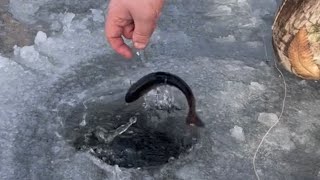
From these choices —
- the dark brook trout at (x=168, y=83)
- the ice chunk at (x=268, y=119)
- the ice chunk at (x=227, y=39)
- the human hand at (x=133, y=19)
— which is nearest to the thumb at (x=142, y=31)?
the human hand at (x=133, y=19)

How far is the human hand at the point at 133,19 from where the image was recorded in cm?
151

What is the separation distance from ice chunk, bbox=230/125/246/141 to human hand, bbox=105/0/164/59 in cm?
37

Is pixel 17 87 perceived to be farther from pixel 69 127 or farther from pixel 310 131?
pixel 310 131

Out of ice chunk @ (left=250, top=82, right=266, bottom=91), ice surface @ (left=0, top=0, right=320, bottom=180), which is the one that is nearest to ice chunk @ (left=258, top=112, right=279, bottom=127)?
ice surface @ (left=0, top=0, right=320, bottom=180)

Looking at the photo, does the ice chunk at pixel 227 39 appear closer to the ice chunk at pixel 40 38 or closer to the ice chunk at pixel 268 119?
the ice chunk at pixel 268 119

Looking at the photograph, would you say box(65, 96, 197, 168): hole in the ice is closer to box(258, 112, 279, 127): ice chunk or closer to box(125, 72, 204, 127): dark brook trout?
box(125, 72, 204, 127): dark brook trout

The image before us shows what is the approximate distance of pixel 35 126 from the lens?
173 centimetres

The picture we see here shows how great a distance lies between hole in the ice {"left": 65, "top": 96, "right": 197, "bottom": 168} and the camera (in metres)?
1.66

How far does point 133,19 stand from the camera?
Result: 1.56 m

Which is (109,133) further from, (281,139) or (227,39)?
(227,39)

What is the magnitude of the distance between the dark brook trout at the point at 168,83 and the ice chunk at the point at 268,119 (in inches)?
7.0

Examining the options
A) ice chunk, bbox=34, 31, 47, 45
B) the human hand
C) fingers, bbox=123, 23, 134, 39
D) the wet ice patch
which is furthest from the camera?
ice chunk, bbox=34, 31, 47, 45

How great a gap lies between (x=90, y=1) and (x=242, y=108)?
0.75 m

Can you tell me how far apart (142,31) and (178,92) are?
0.37 metres
